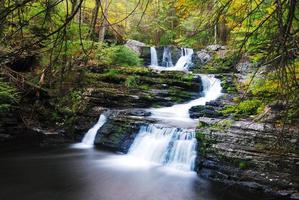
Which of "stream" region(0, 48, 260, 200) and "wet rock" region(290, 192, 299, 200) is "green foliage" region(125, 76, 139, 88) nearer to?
"stream" region(0, 48, 260, 200)

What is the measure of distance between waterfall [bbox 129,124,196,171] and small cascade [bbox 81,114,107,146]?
1874 millimetres

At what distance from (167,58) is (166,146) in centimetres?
1148

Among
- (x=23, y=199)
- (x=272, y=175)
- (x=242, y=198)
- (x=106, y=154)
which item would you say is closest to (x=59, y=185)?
(x=23, y=199)

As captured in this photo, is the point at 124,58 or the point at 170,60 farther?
the point at 170,60

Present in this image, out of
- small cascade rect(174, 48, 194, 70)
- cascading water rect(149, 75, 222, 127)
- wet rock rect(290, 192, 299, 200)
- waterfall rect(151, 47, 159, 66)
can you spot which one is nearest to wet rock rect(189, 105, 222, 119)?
cascading water rect(149, 75, 222, 127)

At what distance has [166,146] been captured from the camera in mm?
10055

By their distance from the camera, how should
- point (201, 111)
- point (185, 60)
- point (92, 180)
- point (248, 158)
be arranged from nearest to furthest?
1. point (248, 158)
2. point (92, 180)
3. point (201, 111)
4. point (185, 60)

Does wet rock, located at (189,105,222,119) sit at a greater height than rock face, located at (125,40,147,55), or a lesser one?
lesser

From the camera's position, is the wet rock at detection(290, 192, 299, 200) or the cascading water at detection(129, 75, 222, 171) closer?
the wet rock at detection(290, 192, 299, 200)

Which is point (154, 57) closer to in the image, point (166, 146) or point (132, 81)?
point (132, 81)

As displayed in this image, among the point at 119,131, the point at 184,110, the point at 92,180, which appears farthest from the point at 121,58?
the point at 92,180

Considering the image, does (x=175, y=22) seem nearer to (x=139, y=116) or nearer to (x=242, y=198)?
(x=139, y=116)

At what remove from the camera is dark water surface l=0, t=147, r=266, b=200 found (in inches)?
292

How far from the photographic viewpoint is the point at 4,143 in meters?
11.2
